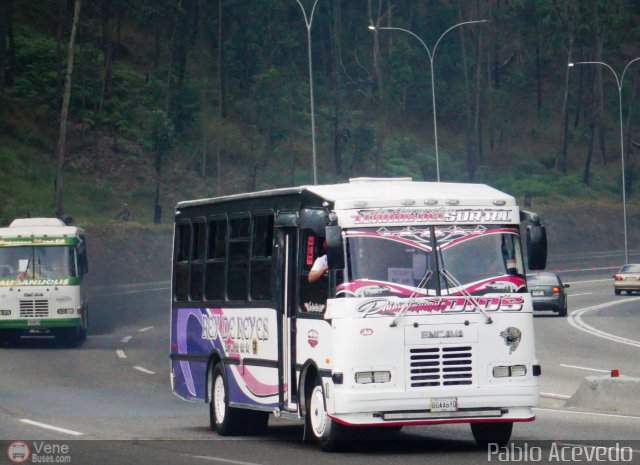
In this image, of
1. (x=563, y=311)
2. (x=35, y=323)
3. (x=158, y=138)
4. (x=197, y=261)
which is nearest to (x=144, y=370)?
(x=35, y=323)

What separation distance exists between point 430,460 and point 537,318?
98.5 ft

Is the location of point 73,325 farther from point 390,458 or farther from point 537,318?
point 390,458

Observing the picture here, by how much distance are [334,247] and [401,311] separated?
0.92 meters

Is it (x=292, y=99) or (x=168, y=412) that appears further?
(x=292, y=99)

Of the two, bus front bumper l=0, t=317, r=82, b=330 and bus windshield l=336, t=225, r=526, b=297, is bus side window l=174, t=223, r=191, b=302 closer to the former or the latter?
bus windshield l=336, t=225, r=526, b=297

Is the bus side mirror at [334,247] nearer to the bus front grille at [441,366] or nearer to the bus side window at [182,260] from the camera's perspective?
the bus front grille at [441,366]

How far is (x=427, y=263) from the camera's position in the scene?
46.5 feet

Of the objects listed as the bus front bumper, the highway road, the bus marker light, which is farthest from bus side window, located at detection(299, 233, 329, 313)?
the bus front bumper

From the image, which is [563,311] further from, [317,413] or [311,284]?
[317,413]

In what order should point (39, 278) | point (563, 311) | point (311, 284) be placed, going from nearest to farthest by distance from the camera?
point (311, 284)
point (39, 278)
point (563, 311)

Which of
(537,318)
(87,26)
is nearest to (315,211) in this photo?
(537,318)

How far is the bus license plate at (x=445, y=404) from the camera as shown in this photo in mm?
13773

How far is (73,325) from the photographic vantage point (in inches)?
1348

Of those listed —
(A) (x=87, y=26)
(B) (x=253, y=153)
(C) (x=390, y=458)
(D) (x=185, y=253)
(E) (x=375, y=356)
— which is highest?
(A) (x=87, y=26)
